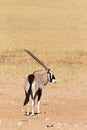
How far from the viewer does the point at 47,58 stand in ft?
104

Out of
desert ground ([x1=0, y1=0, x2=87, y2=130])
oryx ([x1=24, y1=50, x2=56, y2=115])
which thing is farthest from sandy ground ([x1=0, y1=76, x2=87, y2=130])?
oryx ([x1=24, y1=50, x2=56, y2=115])

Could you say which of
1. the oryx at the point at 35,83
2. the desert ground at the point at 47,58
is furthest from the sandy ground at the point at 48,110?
the oryx at the point at 35,83

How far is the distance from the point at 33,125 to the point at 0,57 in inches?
785

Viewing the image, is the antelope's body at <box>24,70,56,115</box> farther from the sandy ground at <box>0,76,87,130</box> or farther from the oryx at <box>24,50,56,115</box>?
the sandy ground at <box>0,76,87,130</box>

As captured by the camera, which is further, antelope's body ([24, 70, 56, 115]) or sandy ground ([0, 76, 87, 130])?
antelope's body ([24, 70, 56, 115])

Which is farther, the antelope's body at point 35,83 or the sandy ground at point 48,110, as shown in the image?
the antelope's body at point 35,83

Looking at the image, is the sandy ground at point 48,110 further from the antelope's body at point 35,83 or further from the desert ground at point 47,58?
the antelope's body at point 35,83

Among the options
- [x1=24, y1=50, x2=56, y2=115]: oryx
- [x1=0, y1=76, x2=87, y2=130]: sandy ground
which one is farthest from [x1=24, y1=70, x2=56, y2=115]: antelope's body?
[x1=0, y1=76, x2=87, y2=130]: sandy ground

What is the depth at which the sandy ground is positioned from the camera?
11.9 m

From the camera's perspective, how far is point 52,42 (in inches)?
1624

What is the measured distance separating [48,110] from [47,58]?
A: 1656 cm

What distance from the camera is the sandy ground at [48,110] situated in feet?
39.0

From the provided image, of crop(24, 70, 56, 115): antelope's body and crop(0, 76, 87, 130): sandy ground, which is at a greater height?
crop(24, 70, 56, 115): antelope's body

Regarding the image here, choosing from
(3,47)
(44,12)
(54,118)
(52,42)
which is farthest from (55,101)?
(44,12)
